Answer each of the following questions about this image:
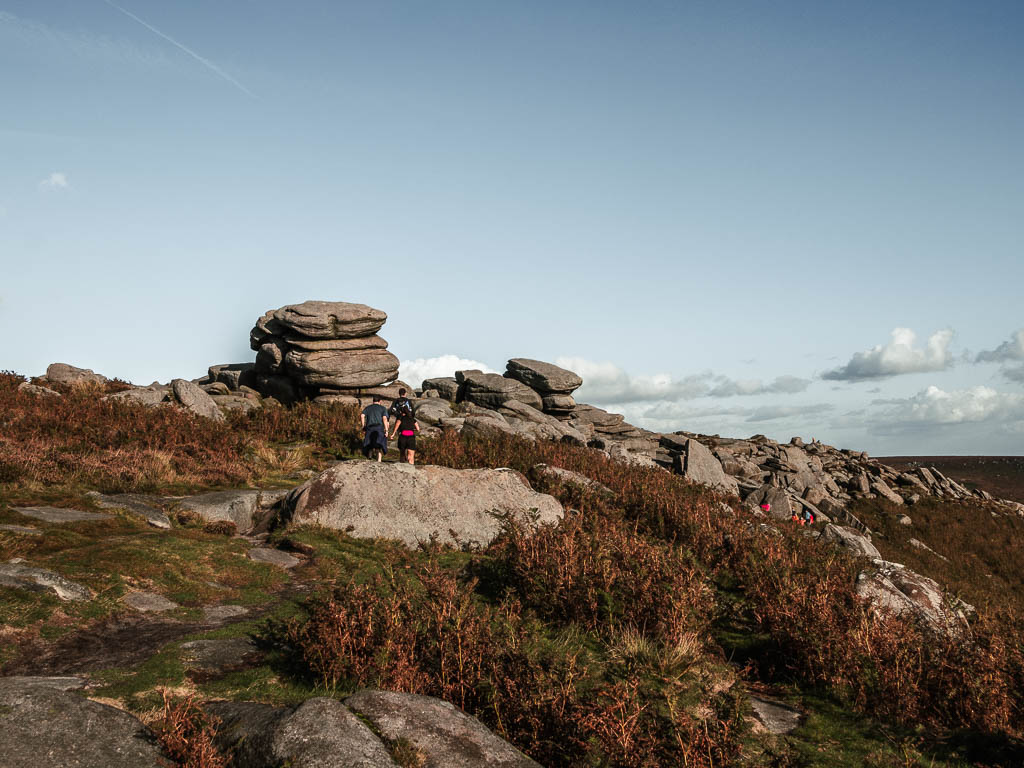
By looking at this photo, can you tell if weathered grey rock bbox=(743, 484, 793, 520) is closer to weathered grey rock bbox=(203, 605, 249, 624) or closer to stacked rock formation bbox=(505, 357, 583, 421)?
stacked rock formation bbox=(505, 357, 583, 421)

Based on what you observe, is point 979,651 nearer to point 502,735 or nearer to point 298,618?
point 502,735

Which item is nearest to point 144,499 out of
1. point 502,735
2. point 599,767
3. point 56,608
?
point 56,608

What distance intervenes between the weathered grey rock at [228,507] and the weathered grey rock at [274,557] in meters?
1.74

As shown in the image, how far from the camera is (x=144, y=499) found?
12.4 metres

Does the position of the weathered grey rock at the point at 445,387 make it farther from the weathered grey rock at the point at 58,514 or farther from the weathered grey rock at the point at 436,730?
the weathered grey rock at the point at 436,730

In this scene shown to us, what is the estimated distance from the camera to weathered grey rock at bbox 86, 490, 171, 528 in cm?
1109

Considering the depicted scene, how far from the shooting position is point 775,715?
6.92 meters

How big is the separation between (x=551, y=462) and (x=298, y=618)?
12875 millimetres

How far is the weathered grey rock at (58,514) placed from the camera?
998cm

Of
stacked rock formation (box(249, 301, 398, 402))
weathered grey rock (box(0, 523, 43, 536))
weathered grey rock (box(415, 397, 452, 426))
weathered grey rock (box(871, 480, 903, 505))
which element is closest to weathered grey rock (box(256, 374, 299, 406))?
stacked rock formation (box(249, 301, 398, 402))

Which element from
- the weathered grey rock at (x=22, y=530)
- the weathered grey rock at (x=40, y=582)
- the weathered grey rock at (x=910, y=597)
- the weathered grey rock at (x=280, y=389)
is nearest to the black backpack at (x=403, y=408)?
the weathered grey rock at (x=22, y=530)

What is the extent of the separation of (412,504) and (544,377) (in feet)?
92.4

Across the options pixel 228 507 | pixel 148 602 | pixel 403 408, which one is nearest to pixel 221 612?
pixel 148 602

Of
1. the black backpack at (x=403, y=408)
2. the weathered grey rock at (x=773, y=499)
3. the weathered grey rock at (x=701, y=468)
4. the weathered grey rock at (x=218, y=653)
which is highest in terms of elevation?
the black backpack at (x=403, y=408)
